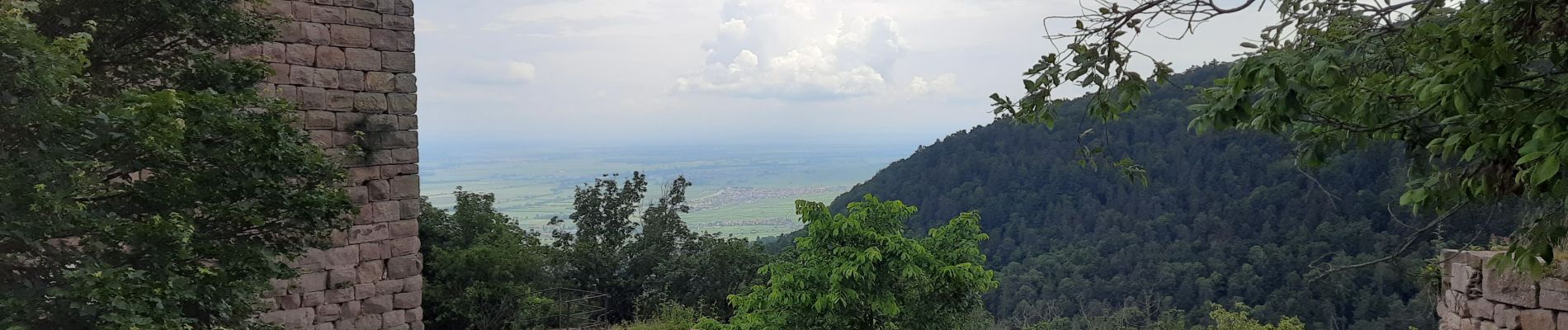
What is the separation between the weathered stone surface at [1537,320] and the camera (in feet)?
14.6

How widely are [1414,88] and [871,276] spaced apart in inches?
204

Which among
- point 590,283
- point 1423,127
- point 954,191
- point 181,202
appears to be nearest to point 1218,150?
point 954,191

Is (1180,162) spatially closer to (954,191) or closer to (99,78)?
(954,191)

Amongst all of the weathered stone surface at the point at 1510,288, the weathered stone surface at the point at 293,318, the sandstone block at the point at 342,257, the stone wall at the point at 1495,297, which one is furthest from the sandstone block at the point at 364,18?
the weathered stone surface at the point at 1510,288

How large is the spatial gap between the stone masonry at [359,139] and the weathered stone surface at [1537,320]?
19.2ft


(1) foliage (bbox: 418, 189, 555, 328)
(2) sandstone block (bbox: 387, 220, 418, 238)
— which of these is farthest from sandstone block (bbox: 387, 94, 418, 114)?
(1) foliage (bbox: 418, 189, 555, 328)

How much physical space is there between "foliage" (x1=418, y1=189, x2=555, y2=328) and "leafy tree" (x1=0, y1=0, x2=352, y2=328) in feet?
27.3

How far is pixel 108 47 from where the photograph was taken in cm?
348

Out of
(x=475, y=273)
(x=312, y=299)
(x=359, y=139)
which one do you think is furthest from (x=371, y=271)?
(x=475, y=273)

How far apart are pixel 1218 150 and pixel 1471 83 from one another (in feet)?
100

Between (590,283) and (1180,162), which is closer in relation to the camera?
(590,283)

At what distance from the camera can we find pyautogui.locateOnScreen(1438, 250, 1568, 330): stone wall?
443cm

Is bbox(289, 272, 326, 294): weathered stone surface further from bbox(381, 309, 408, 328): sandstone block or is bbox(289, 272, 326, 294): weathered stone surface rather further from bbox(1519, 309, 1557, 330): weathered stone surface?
bbox(1519, 309, 1557, 330): weathered stone surface

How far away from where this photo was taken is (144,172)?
4008mm
